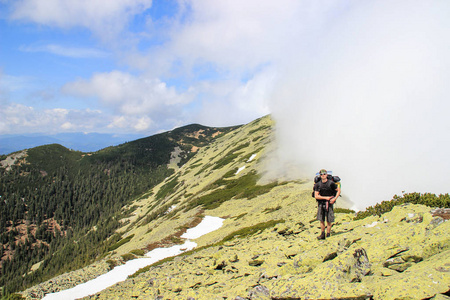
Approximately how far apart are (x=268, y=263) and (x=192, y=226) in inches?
1646

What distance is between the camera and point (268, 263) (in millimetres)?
15086

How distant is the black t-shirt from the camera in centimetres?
1536

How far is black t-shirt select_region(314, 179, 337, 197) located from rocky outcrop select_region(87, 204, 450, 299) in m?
2.83

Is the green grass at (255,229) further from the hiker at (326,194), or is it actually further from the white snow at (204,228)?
the hiker at (326,194)

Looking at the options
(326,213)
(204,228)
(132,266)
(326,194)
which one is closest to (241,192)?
(204,228)

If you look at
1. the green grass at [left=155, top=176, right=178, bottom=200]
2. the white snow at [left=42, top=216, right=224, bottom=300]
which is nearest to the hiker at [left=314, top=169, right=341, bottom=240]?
the white snow at [left=42, top=216, right=224, bottom=300]

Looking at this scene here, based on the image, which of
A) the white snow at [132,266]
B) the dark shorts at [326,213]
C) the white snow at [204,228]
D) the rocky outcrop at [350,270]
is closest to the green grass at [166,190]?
the white snow at [204,228]

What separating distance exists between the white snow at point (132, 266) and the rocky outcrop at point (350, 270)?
19427 mm

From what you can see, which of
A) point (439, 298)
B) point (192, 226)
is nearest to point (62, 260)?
point (192, 226)

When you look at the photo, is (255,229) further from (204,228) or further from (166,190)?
(166,190)

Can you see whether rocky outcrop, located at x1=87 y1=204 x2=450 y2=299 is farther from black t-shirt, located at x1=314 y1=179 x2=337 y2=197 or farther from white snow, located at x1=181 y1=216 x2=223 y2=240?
white snow, located at x1=181 y1=216 x2=223 y2=240

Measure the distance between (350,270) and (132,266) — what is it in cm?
3842

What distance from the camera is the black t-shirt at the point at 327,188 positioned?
1536 cm

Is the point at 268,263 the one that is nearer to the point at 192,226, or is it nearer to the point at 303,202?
the point at 303,202
